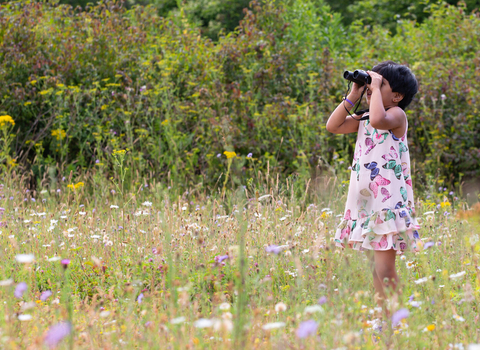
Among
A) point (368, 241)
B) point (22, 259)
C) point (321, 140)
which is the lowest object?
point (321, 140)

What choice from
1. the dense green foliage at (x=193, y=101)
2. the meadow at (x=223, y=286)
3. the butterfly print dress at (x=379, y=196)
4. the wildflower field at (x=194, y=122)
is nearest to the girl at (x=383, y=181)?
the butterfly print dress at (x=379, y=196)

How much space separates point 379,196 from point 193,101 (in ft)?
13.8

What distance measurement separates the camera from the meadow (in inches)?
74.2

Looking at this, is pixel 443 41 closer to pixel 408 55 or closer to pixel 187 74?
pixel 408 55

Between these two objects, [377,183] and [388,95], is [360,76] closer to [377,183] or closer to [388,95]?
[388,95]

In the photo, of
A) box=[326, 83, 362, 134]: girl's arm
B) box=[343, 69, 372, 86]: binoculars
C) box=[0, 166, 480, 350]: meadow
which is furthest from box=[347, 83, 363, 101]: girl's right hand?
box=[0, 166, 480, 350]: meadow

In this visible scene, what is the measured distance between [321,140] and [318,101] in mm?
950

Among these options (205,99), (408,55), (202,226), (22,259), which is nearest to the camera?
(22,259)

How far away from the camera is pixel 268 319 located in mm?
2332

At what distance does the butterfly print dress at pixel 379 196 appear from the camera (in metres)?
2.62

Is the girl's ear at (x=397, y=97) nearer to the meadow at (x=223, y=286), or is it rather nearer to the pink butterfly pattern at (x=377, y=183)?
the pink butterfly pattern at (x=377, y=183)

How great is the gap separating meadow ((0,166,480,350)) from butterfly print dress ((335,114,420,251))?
152 millimetres

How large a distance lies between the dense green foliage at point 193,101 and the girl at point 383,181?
270 centimetres

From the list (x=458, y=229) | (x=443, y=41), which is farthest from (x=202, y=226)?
(x=443, y=41)
